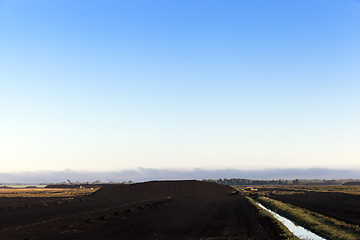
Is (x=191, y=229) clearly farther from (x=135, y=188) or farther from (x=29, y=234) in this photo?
(x=135, y=188)

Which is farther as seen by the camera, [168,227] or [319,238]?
[168,227]

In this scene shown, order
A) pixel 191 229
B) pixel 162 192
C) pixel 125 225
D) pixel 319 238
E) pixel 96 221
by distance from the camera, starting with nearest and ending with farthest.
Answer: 1. pixel 319 238
2. pixel 191 229
3. pixel 125 225
4. pixel 96 221
5. pixel 162 192

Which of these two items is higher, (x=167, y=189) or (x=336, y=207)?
(x=167, y=189)

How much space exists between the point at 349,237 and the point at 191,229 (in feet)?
46.3

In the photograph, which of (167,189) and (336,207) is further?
(167,189)

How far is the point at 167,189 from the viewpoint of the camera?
458ft

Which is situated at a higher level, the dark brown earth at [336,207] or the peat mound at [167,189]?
the peat mound at [167,189]

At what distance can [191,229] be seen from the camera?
110 feet

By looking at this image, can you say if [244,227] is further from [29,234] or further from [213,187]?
[213,187]

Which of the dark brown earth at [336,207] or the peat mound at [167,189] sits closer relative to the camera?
the dark brown earth at [336,207]

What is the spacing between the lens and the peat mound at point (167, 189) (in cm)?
13188

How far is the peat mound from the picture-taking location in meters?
132

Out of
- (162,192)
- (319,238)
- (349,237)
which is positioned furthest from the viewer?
(162,192)

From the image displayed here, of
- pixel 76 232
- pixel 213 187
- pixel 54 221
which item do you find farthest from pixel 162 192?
pixel 76 232
